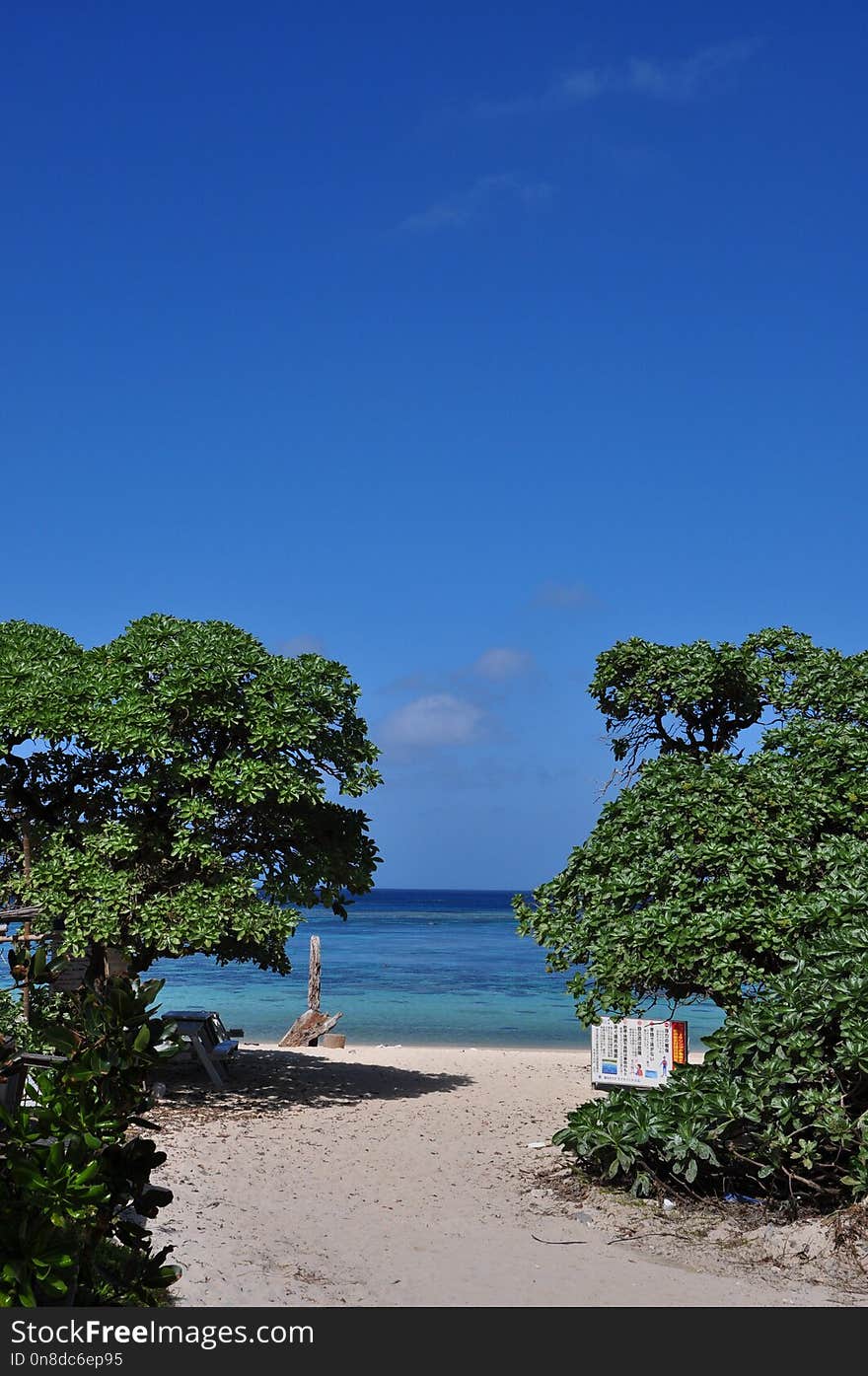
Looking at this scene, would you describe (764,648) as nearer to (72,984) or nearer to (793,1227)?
(793,1227)

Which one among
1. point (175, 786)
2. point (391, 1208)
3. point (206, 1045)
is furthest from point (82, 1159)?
point (206, 1045)

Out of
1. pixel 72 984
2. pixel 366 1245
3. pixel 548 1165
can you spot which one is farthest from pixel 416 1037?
pixel 366 1245

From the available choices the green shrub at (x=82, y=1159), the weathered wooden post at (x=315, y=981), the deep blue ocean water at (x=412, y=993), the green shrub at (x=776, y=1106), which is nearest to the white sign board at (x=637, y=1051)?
the green shrub at (x=776, y=1106)

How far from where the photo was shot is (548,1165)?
10867 millimetres

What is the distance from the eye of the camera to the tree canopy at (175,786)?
13.2 metres

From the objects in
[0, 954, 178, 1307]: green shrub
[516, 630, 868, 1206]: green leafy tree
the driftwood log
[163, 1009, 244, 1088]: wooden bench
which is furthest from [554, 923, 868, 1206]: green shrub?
the driftwood log

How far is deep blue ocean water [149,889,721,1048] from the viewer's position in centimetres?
3425

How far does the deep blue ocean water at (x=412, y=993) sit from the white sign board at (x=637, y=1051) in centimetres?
1181

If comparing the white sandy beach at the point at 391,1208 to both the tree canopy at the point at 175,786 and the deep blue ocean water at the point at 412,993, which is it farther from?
the deep blue ocean water at the point at 412,993

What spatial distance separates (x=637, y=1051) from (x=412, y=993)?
3482cm

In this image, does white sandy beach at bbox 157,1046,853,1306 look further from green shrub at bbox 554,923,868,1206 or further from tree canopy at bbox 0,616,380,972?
tree canopy at bbox 0,616,380,972

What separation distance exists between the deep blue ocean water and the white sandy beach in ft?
41.9
